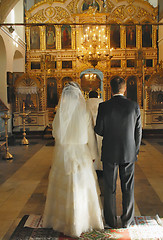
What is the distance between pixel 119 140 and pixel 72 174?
678 millimetres

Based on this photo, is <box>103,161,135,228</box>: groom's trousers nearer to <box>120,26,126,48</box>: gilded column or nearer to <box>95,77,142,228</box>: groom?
<box>95,77,142,228</box>: groom

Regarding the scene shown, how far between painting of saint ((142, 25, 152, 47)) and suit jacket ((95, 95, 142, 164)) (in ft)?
54.2

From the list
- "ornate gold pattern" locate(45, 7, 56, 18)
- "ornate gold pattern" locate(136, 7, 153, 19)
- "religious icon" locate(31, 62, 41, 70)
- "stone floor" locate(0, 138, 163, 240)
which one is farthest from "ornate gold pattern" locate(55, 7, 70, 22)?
"stone floor" locate(0, 138, 163, 240)

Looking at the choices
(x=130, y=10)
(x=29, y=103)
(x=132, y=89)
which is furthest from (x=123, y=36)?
(x=29, y=103)

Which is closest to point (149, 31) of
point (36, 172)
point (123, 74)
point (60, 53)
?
point (123, 74)

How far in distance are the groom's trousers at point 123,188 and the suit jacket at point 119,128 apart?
0.11 meters

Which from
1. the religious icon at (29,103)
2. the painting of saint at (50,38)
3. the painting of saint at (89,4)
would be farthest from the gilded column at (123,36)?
the religious icon at (29,103)

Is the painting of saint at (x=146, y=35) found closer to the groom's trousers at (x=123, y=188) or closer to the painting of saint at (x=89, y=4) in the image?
the painting of saint at (x=89, y=4)

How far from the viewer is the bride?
10.4 ft

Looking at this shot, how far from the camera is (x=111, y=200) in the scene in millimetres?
3377

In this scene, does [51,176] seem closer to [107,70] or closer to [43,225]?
[43,225]

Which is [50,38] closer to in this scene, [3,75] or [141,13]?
[141,13]

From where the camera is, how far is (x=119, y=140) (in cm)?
326

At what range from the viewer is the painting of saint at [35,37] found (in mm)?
18531
